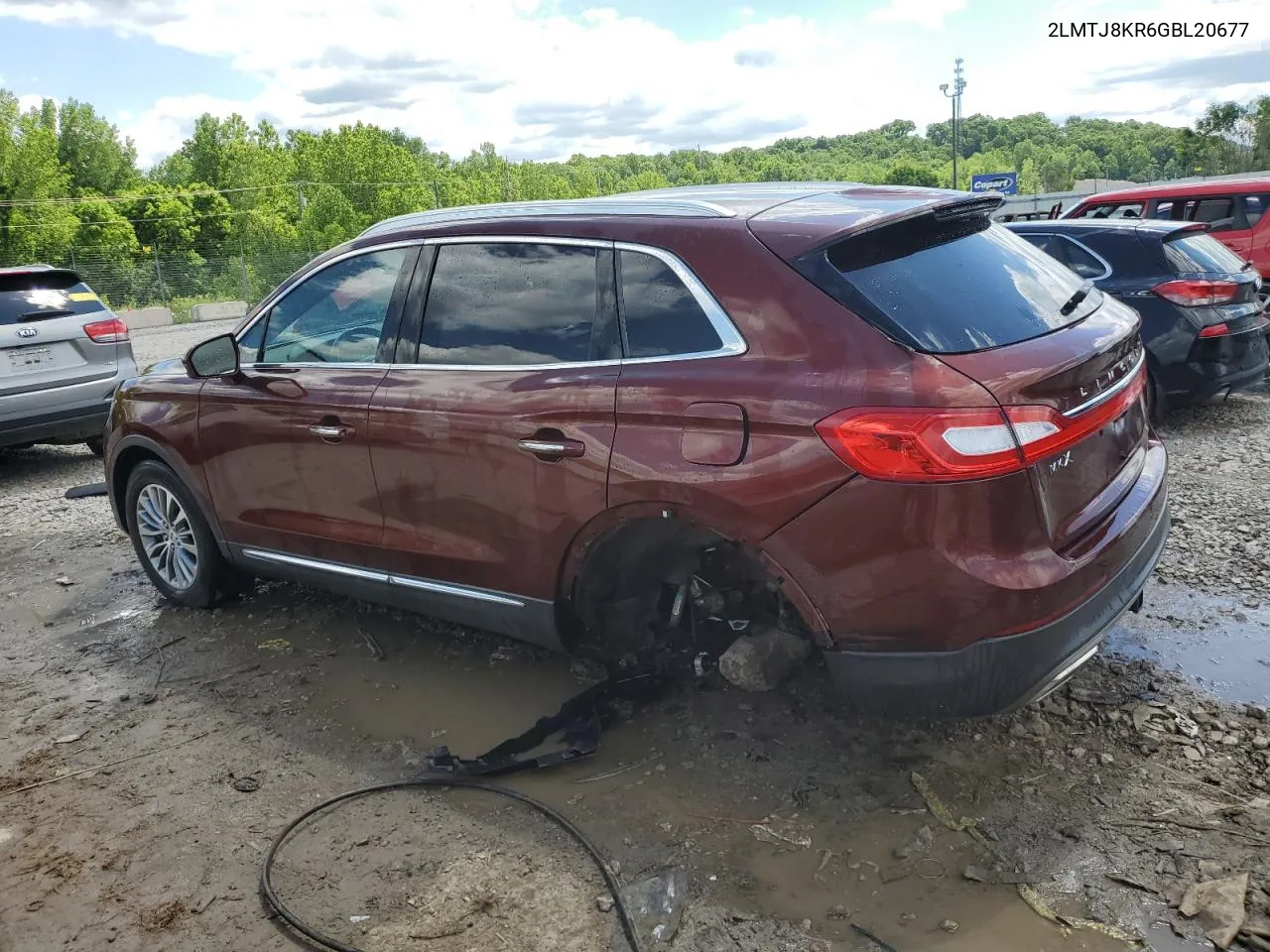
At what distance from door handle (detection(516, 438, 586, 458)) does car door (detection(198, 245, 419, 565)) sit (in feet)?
2.76

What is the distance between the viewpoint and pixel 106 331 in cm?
905

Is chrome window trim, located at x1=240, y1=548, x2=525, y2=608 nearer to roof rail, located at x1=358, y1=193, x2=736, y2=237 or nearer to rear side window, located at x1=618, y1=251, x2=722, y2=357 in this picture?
rear side window, located at x1=618, y1=251, x2=722, y2=357

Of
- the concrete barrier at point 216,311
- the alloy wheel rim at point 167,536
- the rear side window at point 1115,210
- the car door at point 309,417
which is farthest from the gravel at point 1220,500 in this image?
the concrete barrier at point 216,311

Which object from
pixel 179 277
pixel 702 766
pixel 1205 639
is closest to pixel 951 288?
pixel 702 766

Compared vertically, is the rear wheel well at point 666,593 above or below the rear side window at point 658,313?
below

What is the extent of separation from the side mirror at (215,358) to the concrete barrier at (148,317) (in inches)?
1441

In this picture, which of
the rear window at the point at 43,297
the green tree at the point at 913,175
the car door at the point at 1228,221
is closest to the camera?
the rear window at the point at 43,297

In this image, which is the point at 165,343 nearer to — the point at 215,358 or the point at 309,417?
the point at 215,358

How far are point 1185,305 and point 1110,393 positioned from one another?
5.07 metres

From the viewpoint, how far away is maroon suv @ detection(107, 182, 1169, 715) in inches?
114

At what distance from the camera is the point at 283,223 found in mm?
64250

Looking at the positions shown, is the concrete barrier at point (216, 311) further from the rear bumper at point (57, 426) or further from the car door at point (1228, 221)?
the car door at point (1228, 221)

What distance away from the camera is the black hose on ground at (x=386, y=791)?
2.82m

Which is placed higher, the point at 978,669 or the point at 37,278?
the point at 37,278
